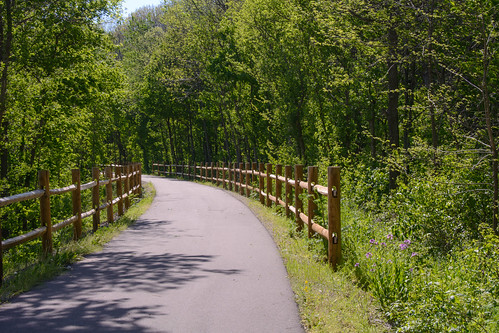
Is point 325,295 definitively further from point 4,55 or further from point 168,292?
point 4,55

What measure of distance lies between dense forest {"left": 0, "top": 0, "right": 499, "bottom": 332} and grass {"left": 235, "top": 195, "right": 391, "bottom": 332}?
24 centimetres

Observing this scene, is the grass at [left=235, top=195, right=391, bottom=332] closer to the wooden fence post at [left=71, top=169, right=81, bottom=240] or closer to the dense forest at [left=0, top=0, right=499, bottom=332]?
the dense forest at [left=0, top=0, right=499, bottom=332]

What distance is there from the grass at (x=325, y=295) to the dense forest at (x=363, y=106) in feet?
0.78

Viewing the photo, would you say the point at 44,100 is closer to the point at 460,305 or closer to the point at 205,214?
the point at 205,214

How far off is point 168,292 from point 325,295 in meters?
1.98

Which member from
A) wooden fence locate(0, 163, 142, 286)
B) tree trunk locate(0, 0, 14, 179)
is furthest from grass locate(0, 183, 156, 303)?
tree trunk locate(0, 0, 14, 179)

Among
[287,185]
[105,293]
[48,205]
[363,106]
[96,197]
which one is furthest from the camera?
[363,106]

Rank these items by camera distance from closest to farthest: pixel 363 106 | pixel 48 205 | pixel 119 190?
1. pixel 48 205
2. pixel 119 190
3. pixel 363 106

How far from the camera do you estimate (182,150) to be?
6538 cm

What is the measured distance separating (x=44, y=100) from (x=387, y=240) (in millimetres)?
12529

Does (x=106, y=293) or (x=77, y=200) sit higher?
(x=77, y=200)

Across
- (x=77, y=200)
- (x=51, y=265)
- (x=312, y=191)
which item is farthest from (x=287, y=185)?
(x=51, y=265)

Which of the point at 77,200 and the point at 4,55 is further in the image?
the point at 4,55

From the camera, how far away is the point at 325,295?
6.16 meters
